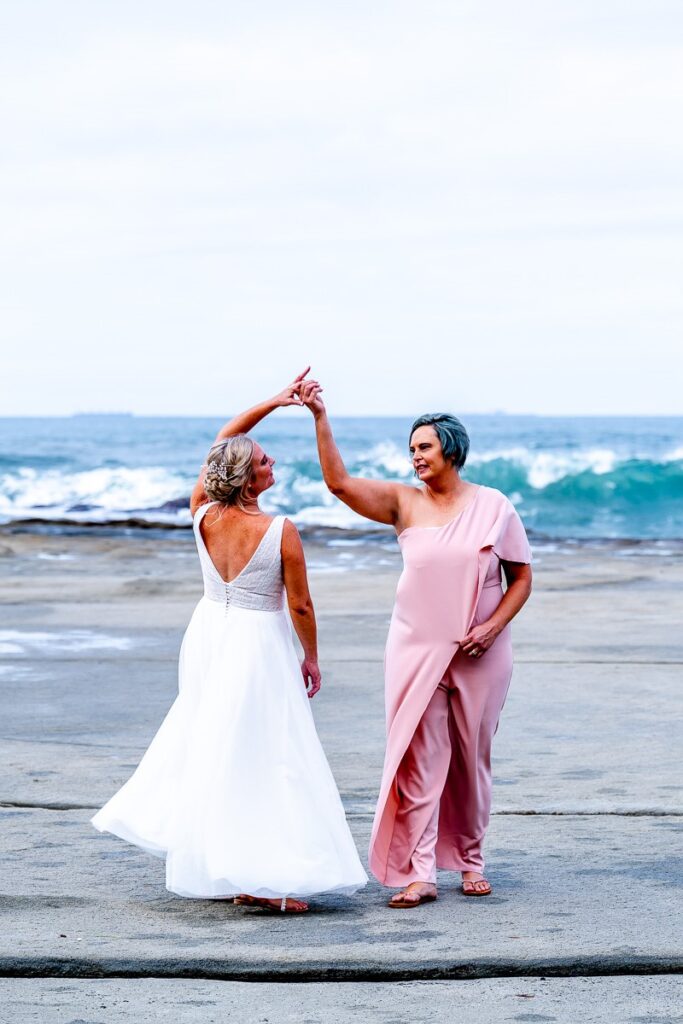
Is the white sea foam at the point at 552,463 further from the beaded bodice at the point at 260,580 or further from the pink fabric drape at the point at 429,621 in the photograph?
the beaded bodice at the point at 260,580

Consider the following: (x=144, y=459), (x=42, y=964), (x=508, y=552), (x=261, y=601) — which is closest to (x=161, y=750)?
(x=261, y=601)

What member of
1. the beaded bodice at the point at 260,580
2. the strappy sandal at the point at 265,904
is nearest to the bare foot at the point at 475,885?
the strappy sandal at the point at 265,904

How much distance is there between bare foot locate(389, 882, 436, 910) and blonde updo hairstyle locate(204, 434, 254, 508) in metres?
1.50

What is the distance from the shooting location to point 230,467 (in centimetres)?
487

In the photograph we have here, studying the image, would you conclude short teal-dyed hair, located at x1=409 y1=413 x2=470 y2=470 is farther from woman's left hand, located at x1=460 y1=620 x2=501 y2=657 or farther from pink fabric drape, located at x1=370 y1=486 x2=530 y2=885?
woman's left hand, located at x1=460 y1=620 x2=501 y2=657

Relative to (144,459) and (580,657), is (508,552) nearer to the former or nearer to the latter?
(580,657)

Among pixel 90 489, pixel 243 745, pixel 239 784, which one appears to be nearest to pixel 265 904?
pixel 239 784

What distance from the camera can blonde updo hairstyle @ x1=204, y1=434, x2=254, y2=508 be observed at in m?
4.86

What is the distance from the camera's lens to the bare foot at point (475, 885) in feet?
16.4

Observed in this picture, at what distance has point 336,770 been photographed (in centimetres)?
721

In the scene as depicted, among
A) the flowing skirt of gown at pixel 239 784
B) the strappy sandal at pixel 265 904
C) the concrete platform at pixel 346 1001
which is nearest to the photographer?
the concrete platform at pixel 346 1001

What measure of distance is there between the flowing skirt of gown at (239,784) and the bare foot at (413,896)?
185 mm

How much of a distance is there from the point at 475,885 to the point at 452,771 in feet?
1.34

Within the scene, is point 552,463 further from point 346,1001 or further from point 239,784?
point 346,1001
